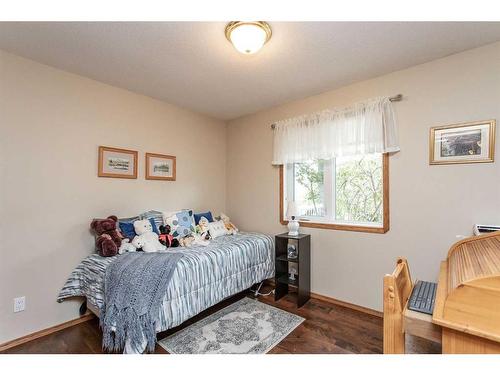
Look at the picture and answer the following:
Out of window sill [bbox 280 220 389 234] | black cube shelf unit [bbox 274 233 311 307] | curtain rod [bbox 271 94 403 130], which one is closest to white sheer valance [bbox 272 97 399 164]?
curtain rod [bbox 271 94 403 130]

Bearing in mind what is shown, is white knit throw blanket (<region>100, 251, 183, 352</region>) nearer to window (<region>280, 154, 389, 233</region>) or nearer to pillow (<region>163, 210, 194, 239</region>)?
pillow (<region>163, 210, 194, 239</region>)

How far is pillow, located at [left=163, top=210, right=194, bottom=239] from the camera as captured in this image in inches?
103

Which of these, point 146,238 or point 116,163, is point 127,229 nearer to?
point 146,238

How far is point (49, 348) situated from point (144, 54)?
2.48 meters

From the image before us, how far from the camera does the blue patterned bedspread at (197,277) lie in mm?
1876

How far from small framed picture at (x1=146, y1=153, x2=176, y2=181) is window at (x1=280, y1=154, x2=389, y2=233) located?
1437 mm

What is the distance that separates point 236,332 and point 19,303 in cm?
182

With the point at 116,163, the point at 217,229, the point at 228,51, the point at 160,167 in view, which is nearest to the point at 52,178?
the point at 116,163

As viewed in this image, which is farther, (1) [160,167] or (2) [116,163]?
(1) [160,167]

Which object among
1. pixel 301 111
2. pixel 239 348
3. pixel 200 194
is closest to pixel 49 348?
pixel 239 348

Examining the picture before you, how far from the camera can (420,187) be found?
6.98 ft

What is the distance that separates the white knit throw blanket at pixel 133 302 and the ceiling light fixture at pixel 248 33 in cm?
172

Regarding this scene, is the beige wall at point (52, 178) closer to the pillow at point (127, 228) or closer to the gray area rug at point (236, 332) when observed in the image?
the pillow at point (127, 228)
